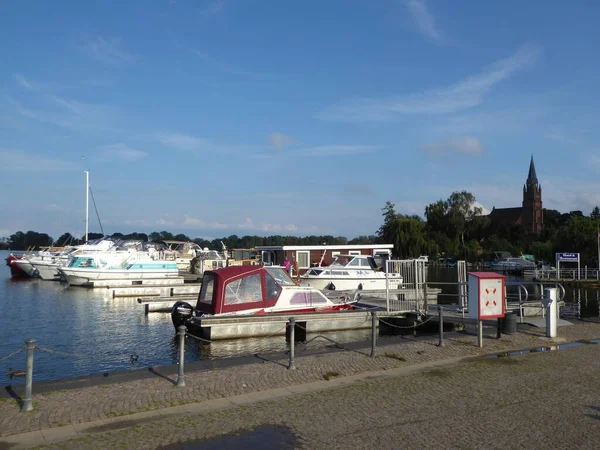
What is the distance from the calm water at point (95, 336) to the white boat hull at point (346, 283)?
548 centimetres

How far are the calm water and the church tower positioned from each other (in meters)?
120

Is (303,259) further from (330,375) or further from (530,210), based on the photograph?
(530,210)

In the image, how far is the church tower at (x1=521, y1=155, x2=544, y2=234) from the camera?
489 ft

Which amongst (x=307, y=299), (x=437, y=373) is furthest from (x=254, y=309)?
(x=437, y=373)

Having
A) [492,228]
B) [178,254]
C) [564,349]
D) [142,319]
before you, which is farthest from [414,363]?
[492,228]

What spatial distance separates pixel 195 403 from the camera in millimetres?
9039

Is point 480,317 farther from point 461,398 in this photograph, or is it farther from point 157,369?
point 157,369

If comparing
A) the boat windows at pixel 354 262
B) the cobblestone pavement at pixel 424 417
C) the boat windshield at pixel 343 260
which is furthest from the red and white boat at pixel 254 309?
the boat windshield at pixel 343 260

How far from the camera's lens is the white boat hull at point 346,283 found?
1385 inches

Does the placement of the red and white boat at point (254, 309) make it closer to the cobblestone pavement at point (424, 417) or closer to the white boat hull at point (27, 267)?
the cobblestone pavement at point (424, 417)

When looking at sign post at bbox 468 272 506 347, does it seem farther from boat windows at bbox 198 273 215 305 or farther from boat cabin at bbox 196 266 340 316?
boat windows at bbox 198 273 215 305

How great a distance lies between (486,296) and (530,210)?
150m

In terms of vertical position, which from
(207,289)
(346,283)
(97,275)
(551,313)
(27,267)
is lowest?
(346,283)

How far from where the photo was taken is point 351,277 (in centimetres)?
3597
